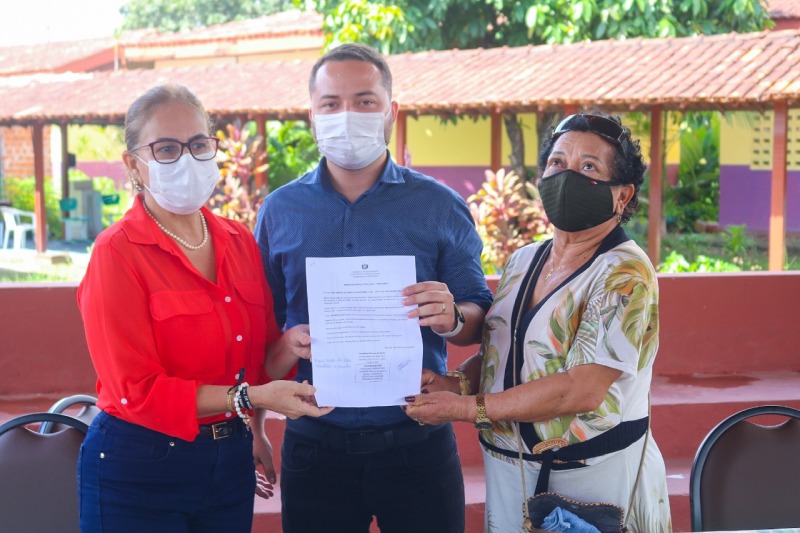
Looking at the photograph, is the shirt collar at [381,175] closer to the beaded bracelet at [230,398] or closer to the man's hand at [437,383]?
the man's hand at [437,383]

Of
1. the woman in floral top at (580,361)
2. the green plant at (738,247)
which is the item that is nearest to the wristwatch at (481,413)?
the woman in floral top at (580,361)

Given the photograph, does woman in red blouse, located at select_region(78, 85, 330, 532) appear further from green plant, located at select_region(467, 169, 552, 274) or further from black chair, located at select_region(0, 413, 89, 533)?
green plant, located at select_region(467, 169, 552, 274)

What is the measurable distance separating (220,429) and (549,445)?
0.82 m

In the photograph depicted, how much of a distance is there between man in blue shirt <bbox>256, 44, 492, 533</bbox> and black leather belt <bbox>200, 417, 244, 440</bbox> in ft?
0.73

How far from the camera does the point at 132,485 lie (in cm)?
222

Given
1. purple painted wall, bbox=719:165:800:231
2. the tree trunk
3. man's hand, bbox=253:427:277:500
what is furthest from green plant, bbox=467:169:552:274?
purple painted wall, bbox=719:165:800:231

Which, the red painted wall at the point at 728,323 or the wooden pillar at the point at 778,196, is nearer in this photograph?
the red painted wall at the point at 728,323

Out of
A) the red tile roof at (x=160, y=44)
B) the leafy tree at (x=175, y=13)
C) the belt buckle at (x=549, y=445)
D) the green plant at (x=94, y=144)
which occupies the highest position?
the leafy tree at (x=175, y=13)

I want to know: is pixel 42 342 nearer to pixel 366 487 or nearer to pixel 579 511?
pixel 366 487

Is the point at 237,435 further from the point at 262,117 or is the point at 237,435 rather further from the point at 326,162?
the point at 262,117

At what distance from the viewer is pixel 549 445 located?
2279 mm

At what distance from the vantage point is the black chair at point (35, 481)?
8.39 feet

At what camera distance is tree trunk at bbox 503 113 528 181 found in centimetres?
1667

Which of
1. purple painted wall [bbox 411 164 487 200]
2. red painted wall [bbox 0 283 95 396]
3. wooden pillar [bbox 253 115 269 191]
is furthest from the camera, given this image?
purple painted wall [bbox 411 164 487 200]
